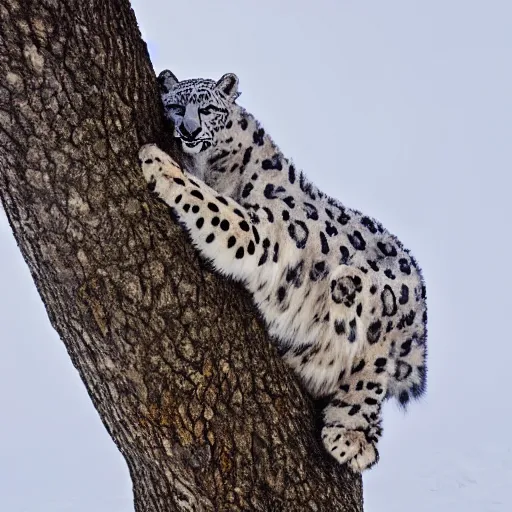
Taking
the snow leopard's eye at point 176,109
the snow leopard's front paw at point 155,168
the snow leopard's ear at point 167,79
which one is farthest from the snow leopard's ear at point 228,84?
the snow leopard's front paw at point 155,168

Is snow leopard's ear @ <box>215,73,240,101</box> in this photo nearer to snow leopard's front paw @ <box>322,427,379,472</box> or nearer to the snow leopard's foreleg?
the snow leopard's foreleg

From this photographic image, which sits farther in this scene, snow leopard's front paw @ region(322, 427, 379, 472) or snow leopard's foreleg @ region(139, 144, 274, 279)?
snow leopard's front paw @ region(322, 427, 379, 472)

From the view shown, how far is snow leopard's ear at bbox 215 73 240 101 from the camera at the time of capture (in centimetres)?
399

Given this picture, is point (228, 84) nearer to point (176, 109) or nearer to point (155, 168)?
point (176, 109)

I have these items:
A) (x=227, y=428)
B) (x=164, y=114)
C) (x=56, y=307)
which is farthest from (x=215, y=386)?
(x=164, y=114)

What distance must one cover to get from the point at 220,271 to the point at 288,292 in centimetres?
59

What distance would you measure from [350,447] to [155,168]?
1586mm

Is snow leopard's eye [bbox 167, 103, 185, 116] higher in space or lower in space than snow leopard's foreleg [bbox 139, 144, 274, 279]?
higher

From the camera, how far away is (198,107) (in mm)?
3711

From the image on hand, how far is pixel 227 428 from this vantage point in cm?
315

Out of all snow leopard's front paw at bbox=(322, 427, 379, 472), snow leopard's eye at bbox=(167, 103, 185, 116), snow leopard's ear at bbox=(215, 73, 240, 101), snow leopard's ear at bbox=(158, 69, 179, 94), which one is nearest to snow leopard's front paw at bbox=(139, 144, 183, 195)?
snow leopard's eye at bbox=(167, 103, 185, 116)

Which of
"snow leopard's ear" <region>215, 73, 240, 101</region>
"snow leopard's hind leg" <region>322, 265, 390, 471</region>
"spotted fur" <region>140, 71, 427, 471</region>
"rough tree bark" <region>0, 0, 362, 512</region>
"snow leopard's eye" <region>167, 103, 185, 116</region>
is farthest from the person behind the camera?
"snow leopard's ear" <region>215, 73, 240, 101</region>

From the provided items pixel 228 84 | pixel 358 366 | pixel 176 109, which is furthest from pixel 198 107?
pixel 358 366

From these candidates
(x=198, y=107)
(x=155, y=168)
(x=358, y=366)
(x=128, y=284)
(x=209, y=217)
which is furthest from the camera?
(x=358, y=366)
